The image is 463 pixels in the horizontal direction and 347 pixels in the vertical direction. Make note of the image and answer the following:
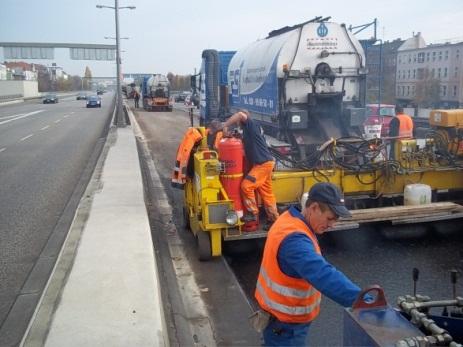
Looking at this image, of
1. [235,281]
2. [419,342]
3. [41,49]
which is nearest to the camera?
[419,342]

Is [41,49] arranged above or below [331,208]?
above

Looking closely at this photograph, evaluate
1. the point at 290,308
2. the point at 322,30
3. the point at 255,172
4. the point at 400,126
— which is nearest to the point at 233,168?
the point at 255,172

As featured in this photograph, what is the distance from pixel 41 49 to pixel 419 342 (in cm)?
6415

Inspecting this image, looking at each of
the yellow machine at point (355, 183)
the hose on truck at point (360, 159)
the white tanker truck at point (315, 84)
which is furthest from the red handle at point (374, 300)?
the white tanker truck at point (315, 84)

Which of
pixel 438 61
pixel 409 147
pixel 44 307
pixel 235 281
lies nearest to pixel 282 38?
pixel 409 147

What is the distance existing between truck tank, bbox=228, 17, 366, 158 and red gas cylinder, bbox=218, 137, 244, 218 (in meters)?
3.62

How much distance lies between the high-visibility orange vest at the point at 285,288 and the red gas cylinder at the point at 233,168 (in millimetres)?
3431

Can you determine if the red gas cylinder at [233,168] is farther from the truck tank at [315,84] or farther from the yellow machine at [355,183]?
the truck tank at [315,84]

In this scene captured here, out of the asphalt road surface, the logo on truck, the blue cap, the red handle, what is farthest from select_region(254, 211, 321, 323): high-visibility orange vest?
the logo on truck

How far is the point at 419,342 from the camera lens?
229cm

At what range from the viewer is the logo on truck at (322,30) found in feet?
33.0

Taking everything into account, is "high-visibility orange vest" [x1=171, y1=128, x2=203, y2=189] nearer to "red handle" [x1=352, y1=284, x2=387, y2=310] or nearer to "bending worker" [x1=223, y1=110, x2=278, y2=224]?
"bending worker" [x1=223, y1=110, x2=278, y2=224]

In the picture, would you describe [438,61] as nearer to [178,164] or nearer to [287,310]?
[178,164]

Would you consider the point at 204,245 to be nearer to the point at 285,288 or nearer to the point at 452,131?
the point at 285,288
